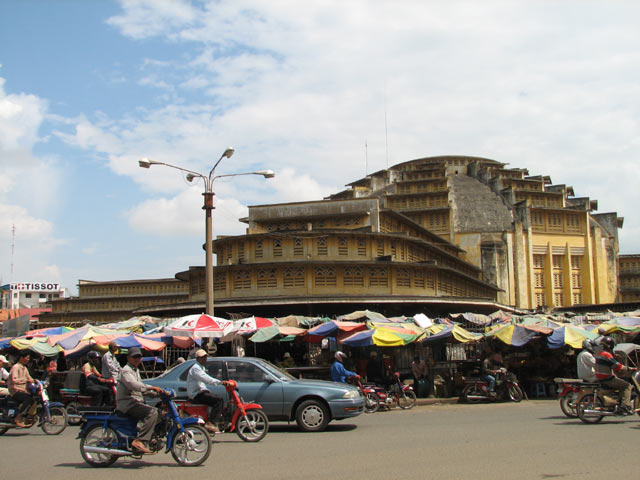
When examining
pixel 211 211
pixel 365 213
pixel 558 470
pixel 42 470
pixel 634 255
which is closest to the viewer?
pixel 558 470

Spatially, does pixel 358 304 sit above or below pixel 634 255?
below

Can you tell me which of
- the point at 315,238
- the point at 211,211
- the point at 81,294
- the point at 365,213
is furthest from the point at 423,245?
the point at 81,294

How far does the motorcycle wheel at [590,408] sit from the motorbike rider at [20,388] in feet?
35.1

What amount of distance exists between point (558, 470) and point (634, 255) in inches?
3247

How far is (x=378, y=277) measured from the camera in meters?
35.4

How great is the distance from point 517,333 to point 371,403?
19.2 ft

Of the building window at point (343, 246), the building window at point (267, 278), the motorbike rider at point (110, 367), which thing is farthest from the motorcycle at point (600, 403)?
the building window at point (343, 246)

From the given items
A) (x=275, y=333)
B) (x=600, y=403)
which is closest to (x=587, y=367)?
(x=600, y=403)

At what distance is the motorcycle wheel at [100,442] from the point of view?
891 cm

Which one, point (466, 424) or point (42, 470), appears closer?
point (42, 470)

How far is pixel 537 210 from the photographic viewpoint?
227 feet

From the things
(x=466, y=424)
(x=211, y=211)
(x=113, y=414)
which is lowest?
(x=466, y=424)

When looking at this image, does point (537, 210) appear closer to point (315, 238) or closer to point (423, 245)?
point (423, 245)

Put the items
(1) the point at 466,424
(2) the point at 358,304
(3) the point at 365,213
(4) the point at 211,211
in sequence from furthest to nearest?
1. (3) the point at 365,213
2. (2) the point at 358,304
3. (4) the point at 211,211
4. (1) the point at 466,424
